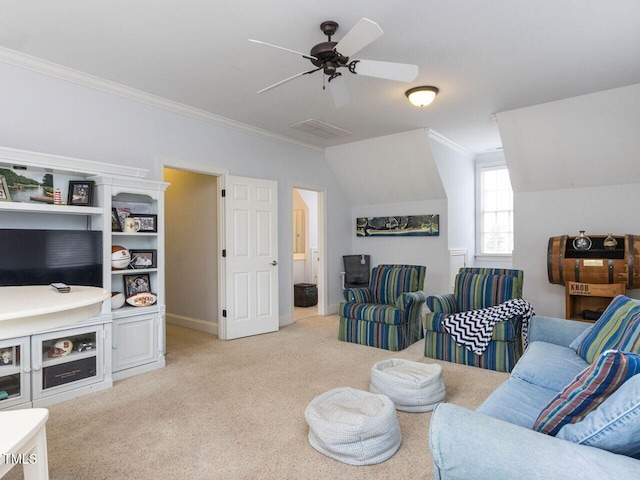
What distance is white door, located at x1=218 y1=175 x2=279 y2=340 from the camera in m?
4.60

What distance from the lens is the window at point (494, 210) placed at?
6512mm

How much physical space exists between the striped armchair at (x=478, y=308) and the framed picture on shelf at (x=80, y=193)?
127 inches

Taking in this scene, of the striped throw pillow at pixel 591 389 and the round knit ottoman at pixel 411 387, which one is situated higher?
the striped throw pillow at pixel 591 389

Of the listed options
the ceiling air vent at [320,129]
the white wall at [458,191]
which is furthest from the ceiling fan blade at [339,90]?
the white wall at [458,191]

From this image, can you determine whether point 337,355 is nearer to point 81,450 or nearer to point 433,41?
point 81,450

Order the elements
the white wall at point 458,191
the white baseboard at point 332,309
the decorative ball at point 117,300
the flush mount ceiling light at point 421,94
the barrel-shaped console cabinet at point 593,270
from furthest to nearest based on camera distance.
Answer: the white baseboard at point 332,309 < the white wall at point 458,191 < the barrel-shaped console cabinet at point 593,270 < the flush mount ceiling light at point 421,94 < the decorative ball at point 117,300

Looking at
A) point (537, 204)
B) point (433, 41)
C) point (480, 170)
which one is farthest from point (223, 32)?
point (480, 170)

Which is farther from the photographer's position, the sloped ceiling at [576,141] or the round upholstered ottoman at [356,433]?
the sloped ceiling at [576,141]

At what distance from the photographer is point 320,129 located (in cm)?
506

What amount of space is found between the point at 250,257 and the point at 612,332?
3.66 metres

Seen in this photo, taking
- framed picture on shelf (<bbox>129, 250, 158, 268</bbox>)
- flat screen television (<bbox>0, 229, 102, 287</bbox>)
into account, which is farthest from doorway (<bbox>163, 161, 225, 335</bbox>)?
flat screen television (<bbox>0, 229, 102, 287</bbox>)

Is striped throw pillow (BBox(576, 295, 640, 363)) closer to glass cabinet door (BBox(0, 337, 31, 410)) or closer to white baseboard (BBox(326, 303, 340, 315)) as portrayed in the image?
glass cabinet door (BBox(0, 337, 31, 410))

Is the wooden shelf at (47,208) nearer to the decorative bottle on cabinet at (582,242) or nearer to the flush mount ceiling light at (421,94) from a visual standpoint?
the flush mount ceiling light at (421,94)

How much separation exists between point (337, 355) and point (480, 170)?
4.48 m
